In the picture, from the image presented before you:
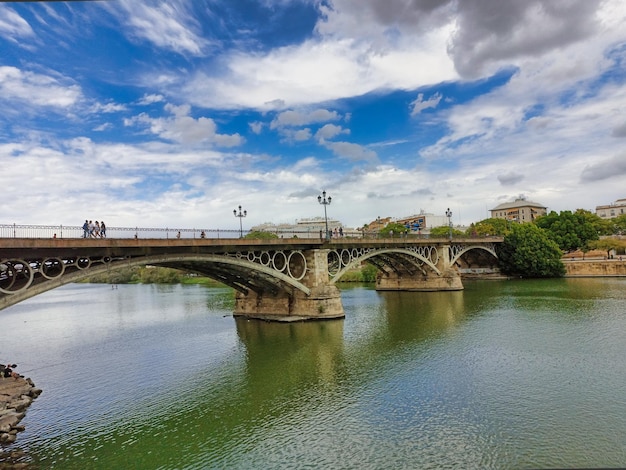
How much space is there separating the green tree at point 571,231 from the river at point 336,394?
42435 mm

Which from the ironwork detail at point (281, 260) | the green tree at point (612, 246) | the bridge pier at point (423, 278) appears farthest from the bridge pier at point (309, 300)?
the green tree at point (612, 246)

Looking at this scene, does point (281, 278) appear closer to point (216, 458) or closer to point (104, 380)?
point (104, 380)

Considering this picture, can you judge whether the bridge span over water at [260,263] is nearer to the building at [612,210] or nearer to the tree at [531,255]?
the tree at [531,255]

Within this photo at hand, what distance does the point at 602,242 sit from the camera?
67125 mm

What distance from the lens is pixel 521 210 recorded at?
127m

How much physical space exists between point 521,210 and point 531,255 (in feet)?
243

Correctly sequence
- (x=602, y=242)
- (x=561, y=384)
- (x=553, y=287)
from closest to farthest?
(x=561, y=384), (x=553, y=287), (x=602, y=242)

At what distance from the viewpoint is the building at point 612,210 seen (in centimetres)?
12091

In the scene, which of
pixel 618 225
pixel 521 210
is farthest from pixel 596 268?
pixel 521 210

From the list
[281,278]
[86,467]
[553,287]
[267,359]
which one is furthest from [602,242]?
[86,467]

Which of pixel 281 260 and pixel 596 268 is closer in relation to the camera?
pixel 281 260

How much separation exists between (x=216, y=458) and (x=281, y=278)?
18558 millimetres

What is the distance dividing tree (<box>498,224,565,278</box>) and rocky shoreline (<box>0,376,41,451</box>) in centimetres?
5896

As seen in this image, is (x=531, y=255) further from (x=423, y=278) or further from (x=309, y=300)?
(x=309, y=300)
